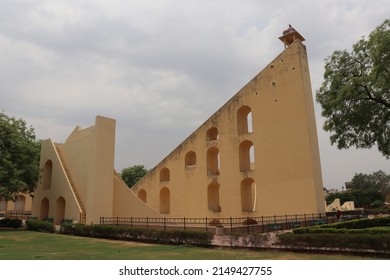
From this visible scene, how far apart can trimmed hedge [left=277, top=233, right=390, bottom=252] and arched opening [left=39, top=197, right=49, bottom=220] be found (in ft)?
63.0

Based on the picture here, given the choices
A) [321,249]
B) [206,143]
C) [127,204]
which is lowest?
[321,249]

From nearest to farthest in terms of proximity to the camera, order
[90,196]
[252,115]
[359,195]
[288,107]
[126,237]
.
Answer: [126,237] → [90,196] → [288,107] → [252,115] → [359,195]

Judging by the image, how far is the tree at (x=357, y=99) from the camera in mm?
15055

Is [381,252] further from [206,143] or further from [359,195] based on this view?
[359,195]

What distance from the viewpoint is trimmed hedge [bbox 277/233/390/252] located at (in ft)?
30.3

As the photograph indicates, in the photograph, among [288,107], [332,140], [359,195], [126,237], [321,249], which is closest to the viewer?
[321,249]

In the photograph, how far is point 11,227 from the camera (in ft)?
70.0

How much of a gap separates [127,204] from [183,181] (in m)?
7.99

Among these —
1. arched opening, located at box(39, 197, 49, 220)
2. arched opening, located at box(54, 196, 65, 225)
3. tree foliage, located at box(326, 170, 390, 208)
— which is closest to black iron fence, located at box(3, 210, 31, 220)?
arched opening, located at box(39, 197, 49, 220)

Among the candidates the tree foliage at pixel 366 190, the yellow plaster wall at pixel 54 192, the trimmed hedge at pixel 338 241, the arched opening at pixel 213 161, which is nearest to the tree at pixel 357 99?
the trimmed hedge at pixel 338 241

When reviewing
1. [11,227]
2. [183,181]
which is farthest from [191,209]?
A: [11,227]

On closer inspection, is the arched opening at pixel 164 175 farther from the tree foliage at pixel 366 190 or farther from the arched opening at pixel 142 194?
the tree foliage at pixel 366 190

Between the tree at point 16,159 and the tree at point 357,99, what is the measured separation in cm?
1820

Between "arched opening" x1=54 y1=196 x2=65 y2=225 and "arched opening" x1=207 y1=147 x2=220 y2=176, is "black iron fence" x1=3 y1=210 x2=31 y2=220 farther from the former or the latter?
"arched opening" x1=207 y1=147 x2=220 y2=176
